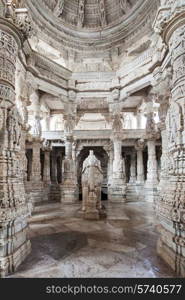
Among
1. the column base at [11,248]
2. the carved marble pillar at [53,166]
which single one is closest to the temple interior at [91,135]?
the column base at [11,248]

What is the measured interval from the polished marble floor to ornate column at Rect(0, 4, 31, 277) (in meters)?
0.33

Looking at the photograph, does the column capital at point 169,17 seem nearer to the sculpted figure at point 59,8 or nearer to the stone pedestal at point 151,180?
the stone pedestal at point 151,180

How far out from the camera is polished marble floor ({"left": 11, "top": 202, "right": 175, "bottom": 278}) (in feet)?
8.80

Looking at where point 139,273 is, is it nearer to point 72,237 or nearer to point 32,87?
point 72,237

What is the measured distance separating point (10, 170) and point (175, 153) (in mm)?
3017

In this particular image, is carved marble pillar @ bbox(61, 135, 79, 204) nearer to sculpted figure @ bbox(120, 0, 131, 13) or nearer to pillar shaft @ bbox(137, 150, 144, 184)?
pillar shaft @ bbox(137, 150, 144, 184)

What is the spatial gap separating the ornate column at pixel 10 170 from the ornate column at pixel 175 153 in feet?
8.50

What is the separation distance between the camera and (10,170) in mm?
3184

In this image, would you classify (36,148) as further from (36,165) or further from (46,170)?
(46,170)

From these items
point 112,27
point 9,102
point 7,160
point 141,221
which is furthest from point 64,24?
point 141,221

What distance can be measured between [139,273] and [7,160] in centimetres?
284

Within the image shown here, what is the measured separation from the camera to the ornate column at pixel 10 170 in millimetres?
2777

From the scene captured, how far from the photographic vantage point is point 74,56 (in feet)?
38.9

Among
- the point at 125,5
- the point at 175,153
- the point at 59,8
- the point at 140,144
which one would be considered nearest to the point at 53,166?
the point at 140,144
